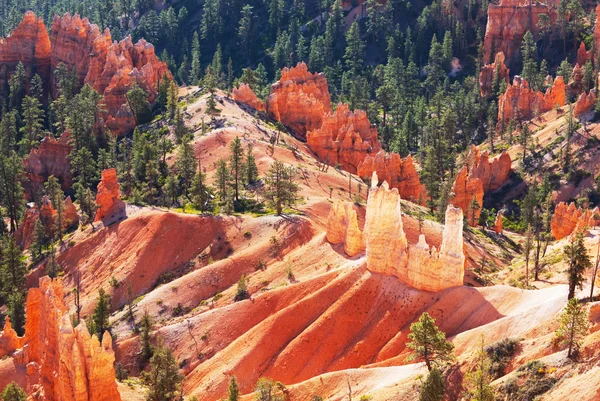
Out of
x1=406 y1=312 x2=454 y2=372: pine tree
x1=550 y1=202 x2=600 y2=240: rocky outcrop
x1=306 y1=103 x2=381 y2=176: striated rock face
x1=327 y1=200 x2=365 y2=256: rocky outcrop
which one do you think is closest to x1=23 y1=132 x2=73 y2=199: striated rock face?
x1=306 y1=103 x2=381 y2=176: striated rock face

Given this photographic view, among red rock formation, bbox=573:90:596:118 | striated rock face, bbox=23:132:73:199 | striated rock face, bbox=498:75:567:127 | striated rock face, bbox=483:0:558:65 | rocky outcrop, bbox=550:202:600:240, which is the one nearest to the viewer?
rocky outcrop, bbox=550:202:600:240

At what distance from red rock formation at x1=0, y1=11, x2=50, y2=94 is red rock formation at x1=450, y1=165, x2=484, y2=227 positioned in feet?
267

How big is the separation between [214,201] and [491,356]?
5475 centimetres

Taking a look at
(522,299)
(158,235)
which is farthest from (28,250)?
(522,299)

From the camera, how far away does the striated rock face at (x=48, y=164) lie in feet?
457

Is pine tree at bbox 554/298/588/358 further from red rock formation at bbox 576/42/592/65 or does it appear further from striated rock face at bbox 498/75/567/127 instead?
red rock formation at bbox 576/42/592/65

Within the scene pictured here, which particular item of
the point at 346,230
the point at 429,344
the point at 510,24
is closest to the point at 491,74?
the point at 510,24

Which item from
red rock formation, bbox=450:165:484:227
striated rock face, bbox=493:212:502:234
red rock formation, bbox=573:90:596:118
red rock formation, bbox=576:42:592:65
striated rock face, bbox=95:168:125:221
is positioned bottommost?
striated rock face, bbox=493:212:502:234

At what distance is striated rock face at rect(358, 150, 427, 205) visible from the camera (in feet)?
415

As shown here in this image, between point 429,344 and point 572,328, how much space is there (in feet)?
43.9

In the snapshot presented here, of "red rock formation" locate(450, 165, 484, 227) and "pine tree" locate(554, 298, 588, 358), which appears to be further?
"red rock formation" locate(450, 165, 484, 227)

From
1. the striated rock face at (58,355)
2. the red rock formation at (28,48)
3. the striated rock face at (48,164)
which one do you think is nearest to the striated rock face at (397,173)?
the striated rock face at (48,164)

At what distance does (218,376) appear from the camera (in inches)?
3228

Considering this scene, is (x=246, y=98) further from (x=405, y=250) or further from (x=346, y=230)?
(x=405, y=250)
